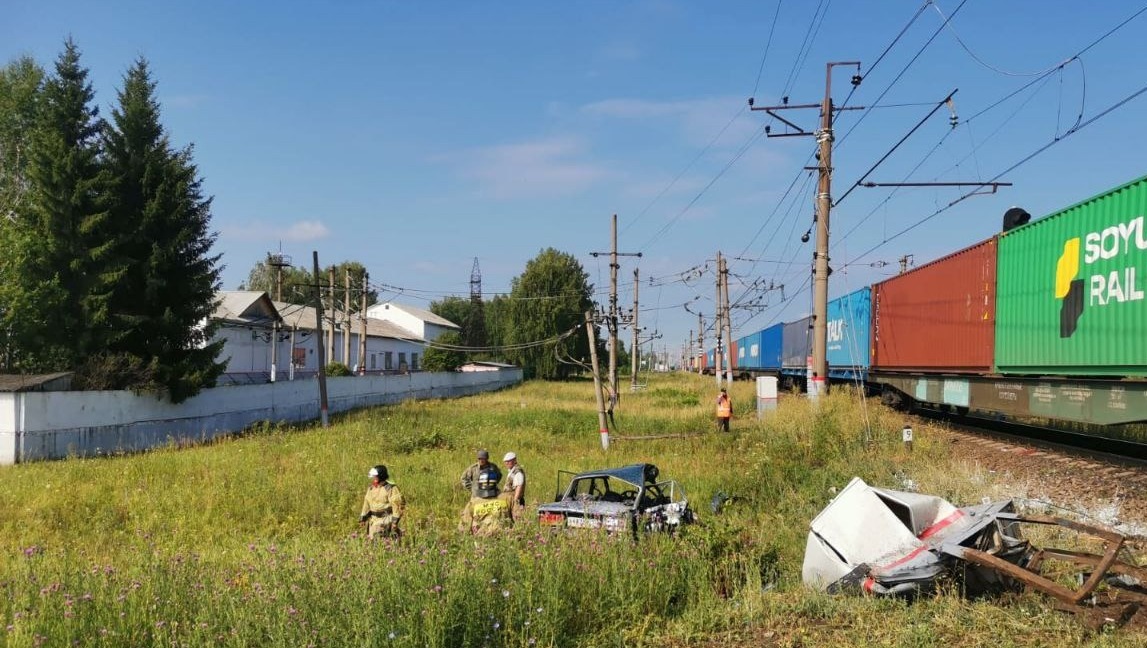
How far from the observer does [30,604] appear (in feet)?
17.6

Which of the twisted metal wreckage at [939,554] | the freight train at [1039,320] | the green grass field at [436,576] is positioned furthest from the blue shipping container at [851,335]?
the twisted metal wreckage at [939,554]

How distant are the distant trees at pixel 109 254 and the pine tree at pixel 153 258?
3 centimetres

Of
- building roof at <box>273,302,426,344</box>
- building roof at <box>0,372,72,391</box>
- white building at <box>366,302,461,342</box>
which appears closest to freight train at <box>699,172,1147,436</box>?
building roof at <box>0,372,72,391</box>

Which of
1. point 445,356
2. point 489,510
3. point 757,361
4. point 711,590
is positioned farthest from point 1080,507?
point 445,356

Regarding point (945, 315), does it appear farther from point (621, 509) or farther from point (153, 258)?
point (153, 258)

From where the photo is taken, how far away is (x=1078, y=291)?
1205cm

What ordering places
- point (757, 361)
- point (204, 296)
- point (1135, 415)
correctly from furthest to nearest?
point (757, 361) → point (204, 296) → point (1135, 415)

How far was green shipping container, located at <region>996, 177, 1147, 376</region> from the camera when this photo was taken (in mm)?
10508

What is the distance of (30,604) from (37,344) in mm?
20875

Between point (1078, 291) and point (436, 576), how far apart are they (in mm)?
11077

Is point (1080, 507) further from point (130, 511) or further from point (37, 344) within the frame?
point (37, 344)

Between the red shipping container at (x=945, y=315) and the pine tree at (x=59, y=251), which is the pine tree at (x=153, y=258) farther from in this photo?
the red shipping container at (x=945, y=315)

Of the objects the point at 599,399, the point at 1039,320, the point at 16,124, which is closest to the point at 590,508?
the point at 1039,320

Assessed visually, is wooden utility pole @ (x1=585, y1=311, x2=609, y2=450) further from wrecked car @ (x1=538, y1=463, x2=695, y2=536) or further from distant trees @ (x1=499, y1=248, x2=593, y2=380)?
distant trees @ (x1=499, y1=248, x2=593, y2=380)
